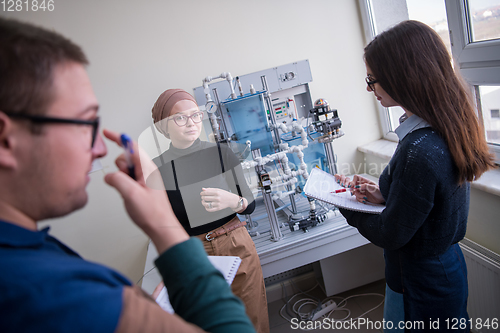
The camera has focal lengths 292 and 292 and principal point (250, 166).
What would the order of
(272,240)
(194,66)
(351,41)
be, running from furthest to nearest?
(351,41) < (194,66) < (272,240)

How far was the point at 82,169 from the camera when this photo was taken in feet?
1.24

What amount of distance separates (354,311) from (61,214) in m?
2.14

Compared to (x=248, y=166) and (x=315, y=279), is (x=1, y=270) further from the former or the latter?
(x=315, y=279)

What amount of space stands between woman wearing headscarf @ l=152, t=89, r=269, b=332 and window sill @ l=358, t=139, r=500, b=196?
1124 mm

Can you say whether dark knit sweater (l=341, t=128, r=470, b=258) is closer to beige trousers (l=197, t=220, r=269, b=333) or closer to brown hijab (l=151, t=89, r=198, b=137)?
beige trousers (l=197, t=220, r=269, b=333)

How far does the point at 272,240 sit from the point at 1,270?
1.63 meters

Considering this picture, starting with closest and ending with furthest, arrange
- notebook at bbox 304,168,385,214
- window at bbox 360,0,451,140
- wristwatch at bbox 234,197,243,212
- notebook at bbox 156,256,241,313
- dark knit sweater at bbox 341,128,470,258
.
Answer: notebook at bbox 156,256,241,313 < dark knit sweater at bbox 341,128,470,258 < notebook at bbox 304,168,385,214 < wristwatch at bbox 234,197,243,212 < window at bbox 360,0,451,140

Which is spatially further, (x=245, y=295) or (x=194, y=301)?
(x=245, y=295)

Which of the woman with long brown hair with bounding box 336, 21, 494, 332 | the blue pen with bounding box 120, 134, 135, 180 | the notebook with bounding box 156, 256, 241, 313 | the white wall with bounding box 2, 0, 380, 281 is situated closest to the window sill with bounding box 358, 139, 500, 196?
the woman with long brown hair with bounding box 336, 21, 494, 332

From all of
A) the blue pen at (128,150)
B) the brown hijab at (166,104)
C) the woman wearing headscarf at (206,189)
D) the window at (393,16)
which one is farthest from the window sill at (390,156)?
the blue pen at (128,150)

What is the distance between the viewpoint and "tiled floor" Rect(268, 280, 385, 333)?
1899 millimetres

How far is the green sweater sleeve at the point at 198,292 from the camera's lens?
0.39 meters

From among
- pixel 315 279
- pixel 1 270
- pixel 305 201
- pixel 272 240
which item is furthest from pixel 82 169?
pixel 315 279

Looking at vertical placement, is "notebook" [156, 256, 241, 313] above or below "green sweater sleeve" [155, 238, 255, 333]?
below
